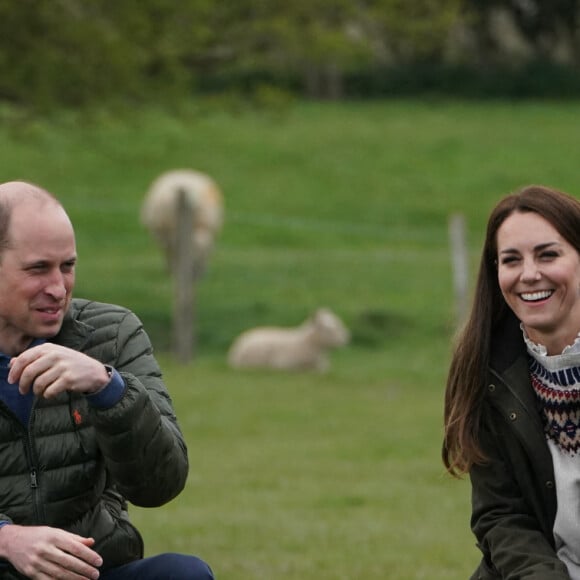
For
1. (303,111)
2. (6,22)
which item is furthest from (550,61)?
(6,22)

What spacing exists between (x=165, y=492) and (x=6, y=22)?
1506 cm

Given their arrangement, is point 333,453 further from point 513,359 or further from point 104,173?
point 104,173

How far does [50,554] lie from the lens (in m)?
3.71

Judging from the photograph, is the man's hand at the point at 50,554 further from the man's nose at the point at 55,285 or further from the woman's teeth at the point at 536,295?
the woman's teeth at the point at 536,295

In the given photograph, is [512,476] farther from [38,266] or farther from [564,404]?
[38,266]

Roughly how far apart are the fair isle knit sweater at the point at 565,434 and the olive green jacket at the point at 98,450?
3.16 ft

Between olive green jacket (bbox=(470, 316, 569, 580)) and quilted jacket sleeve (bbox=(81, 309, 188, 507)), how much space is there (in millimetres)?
869

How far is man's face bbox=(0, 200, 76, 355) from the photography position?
153 inches

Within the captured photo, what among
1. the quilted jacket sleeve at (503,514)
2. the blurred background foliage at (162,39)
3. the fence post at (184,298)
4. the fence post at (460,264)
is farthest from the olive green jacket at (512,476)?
the blurred background foliage at (162,39)

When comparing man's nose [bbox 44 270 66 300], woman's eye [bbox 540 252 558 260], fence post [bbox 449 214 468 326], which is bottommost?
fence post [bbox 449 214 468 326]

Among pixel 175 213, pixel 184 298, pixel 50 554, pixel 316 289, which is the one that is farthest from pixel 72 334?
pixel 316 289

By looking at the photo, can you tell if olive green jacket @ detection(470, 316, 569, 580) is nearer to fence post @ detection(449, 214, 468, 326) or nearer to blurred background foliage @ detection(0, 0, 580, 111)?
fence post @ detection(449, 214, 468, 326)

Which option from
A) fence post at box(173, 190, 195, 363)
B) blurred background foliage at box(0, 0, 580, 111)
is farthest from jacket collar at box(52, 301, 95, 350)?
blurred background foliage at box(0, 0, 580, 111)

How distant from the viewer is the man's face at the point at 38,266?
12.8ft
